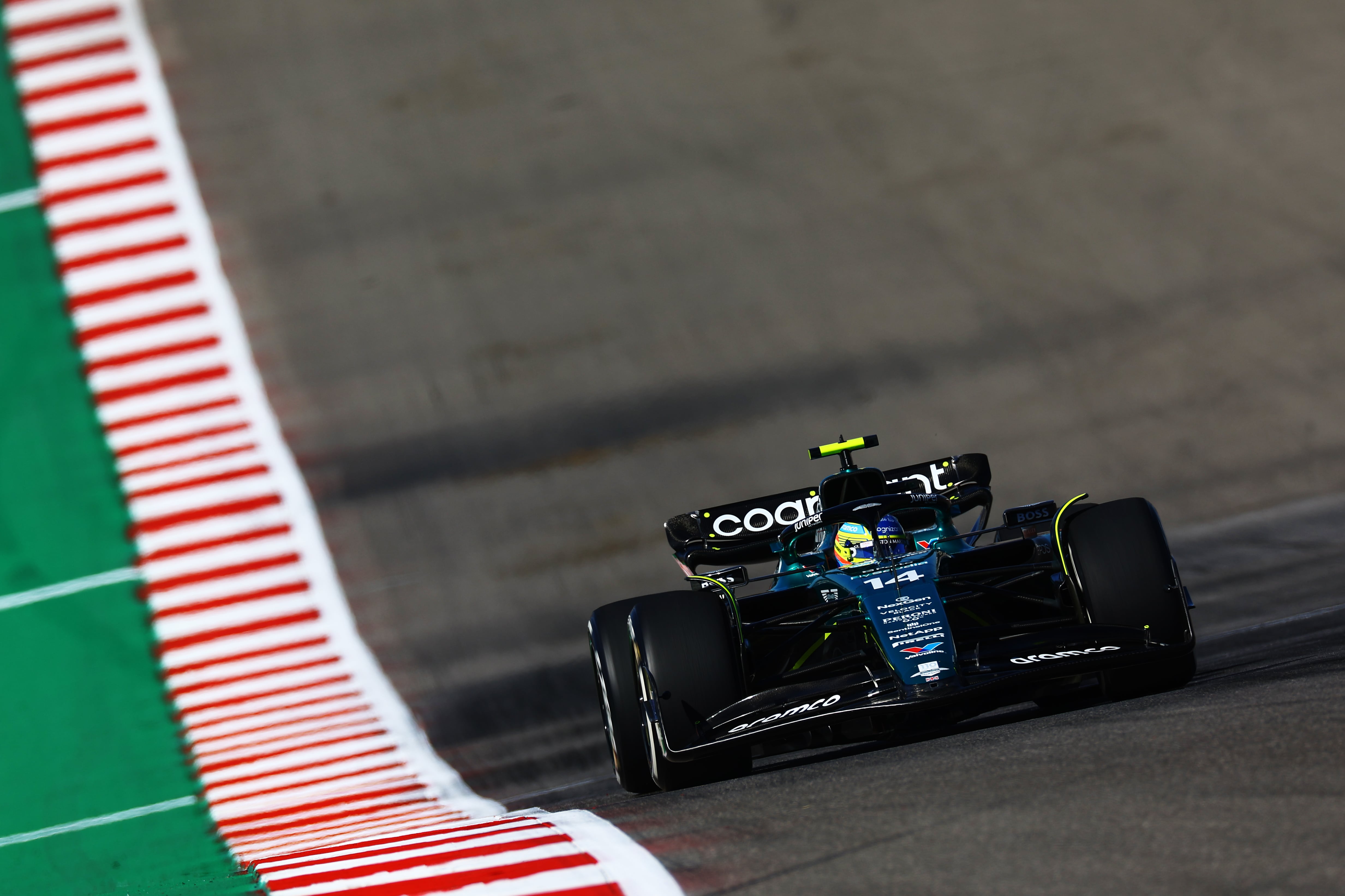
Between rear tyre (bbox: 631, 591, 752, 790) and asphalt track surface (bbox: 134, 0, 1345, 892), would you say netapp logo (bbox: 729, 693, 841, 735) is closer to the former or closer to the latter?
rear tyre (bbox: 631, 591, 752, 790)

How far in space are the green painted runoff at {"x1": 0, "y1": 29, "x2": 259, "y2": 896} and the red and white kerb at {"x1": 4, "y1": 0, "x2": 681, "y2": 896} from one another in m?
0.16

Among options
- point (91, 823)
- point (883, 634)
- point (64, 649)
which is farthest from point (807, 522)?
point (64, 649)

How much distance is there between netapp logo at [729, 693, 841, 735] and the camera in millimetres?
4988

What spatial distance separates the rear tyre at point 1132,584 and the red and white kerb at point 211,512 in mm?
2153

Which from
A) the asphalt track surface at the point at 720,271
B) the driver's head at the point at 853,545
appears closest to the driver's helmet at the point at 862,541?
the driver's head at the point at 853,545

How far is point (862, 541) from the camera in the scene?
5.99 metres

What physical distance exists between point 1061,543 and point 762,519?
1648 millimetres

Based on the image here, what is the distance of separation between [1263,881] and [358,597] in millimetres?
7720

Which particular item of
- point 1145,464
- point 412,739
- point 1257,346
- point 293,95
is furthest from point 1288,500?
point 293,95

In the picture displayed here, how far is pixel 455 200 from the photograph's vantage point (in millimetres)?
12078

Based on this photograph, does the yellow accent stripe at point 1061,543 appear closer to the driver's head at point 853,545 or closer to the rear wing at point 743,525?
→ the driver's head at point 853,545

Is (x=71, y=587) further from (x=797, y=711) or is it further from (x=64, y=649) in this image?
(x=797, y=711)

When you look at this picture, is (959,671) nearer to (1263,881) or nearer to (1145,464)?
(1263,881)

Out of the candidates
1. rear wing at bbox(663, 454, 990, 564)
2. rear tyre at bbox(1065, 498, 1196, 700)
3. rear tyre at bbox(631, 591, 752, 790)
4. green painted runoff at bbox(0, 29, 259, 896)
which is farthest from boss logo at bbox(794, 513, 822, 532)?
green painted runoff at bbox(0, 29, 259, 896)
